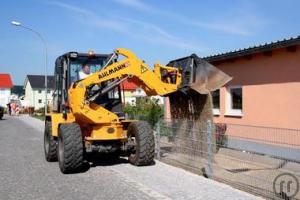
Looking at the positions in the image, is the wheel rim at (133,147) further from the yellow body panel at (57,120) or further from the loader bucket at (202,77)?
the loader bucket at (202,77)

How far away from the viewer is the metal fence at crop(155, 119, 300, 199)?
25.8 feet

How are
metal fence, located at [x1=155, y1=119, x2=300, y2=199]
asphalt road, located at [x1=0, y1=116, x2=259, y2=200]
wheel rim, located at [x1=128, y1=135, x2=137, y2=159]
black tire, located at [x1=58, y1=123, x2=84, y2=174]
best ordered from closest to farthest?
metal fence, located at [x1=155, y1=119, x2=300, y2=199] → asphalt road, located at [x1=0, y1=116, x2=259, y2=200] → black tire, located at [x1=58, y1=123, x2=84, y2=174] → wheel rim, located at [x1=128, y1=135, x2=137, y2=159]

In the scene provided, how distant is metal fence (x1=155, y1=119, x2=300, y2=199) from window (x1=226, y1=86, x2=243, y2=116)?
3372 mm

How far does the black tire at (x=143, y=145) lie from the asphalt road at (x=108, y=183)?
0.20 metres

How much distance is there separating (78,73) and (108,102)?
1092mm

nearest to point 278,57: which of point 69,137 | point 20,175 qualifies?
point 69,137

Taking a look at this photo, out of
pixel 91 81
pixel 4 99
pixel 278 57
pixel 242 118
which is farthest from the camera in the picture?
pixel 4 99

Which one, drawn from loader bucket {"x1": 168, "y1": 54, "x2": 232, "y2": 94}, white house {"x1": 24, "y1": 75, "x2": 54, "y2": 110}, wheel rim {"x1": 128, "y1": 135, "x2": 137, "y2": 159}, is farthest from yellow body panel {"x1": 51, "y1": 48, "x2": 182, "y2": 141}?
white house {"x1": 24, "y1": 75, "x2": 54, "y2": 110}

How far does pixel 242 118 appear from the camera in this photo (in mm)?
15023

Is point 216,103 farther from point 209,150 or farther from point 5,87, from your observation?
point 5,87

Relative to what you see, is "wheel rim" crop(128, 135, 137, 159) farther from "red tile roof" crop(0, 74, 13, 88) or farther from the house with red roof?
"red tile roof" crop(0, 74, 13, 88)

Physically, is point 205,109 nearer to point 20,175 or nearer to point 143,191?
point 143,191

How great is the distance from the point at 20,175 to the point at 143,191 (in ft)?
11.4

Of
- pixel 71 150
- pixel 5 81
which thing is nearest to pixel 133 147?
pixel 71 150
